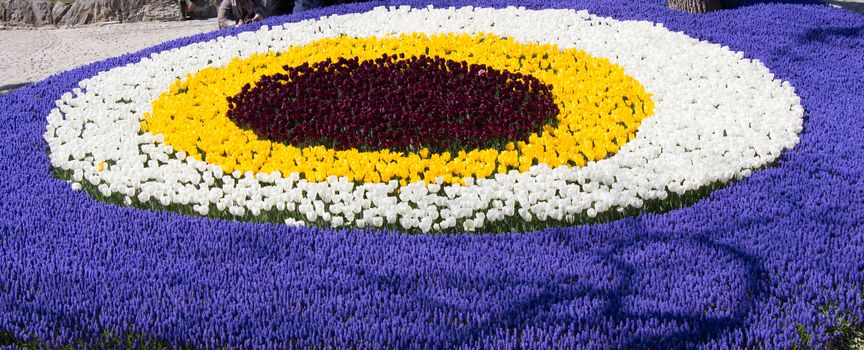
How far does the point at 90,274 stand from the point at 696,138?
3.99 meters

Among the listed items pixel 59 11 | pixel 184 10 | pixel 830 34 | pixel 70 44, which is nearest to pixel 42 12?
pixel 59 11

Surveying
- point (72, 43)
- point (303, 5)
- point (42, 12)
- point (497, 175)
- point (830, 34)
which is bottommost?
point (42, 12)

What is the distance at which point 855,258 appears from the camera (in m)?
4.01

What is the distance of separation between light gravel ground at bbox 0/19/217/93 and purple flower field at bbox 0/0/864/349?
651 centimetres

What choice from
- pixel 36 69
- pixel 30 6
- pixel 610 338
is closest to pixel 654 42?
pixel 610 338

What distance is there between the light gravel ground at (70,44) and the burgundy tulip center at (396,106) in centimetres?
494

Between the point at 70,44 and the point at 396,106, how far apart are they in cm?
798

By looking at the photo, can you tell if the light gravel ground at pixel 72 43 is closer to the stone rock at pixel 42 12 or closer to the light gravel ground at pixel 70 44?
the light gravel ground at pixel 70 44

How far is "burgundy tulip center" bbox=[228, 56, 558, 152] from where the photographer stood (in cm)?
605

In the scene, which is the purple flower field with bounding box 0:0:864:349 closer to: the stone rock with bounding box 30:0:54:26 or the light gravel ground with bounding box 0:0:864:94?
the light gravel ground with bounding box 0:0:864:94

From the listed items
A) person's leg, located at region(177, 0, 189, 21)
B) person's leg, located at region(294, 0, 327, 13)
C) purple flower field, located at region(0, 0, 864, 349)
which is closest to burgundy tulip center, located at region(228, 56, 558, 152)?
purple flower field, located at region(0, 0, 864, 349)

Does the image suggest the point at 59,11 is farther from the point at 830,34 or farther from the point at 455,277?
the point at 455,277

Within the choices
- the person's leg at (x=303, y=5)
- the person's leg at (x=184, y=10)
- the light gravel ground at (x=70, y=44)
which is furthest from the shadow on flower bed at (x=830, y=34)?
the person's leg at (x=184, y=10)

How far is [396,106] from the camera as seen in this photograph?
21.9 feet
